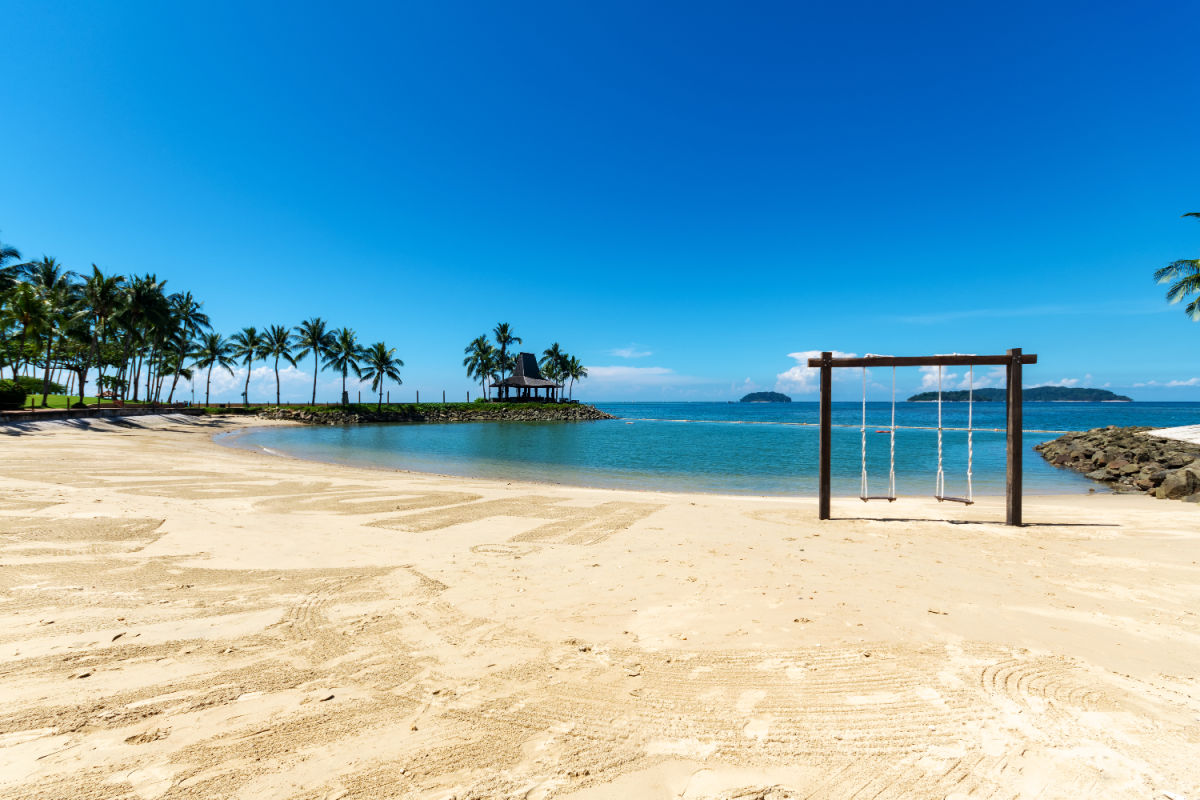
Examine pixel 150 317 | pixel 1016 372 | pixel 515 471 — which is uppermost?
pixel 150 317

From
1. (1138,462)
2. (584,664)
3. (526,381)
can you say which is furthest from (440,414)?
(584,664)

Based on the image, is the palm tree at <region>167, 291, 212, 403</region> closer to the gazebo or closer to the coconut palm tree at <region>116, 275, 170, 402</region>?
the coconut palm tree at <region>116, 275, 170, 402</region>

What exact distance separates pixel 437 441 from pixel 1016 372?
32326 millimetres

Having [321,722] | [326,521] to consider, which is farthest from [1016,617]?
[326,521]

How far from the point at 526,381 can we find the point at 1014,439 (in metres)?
66.7

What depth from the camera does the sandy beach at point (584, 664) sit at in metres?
2.71

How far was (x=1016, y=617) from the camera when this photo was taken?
4973 millimetres

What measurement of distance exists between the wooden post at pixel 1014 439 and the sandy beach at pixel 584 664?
1463mm

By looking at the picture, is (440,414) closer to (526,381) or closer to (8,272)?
(526,381)

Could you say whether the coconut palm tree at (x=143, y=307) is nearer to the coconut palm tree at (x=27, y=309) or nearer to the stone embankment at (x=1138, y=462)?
the coconut palm tree at (x=27, y=309)

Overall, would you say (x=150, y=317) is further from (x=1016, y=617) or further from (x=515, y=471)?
(x=1016, y=617)

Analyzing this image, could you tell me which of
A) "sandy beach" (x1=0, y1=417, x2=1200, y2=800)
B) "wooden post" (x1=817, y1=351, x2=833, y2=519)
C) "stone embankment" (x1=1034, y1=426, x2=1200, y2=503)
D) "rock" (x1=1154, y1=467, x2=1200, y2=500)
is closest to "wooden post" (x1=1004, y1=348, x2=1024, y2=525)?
"sandy beach" (x1=0, y1=417, x2=1200, y2=800)

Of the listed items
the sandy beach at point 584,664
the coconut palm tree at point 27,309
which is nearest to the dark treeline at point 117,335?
the coconut palm tree at point 27,309

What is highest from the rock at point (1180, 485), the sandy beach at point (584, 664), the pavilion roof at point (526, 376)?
the pavilion roof at point (526, 376)
